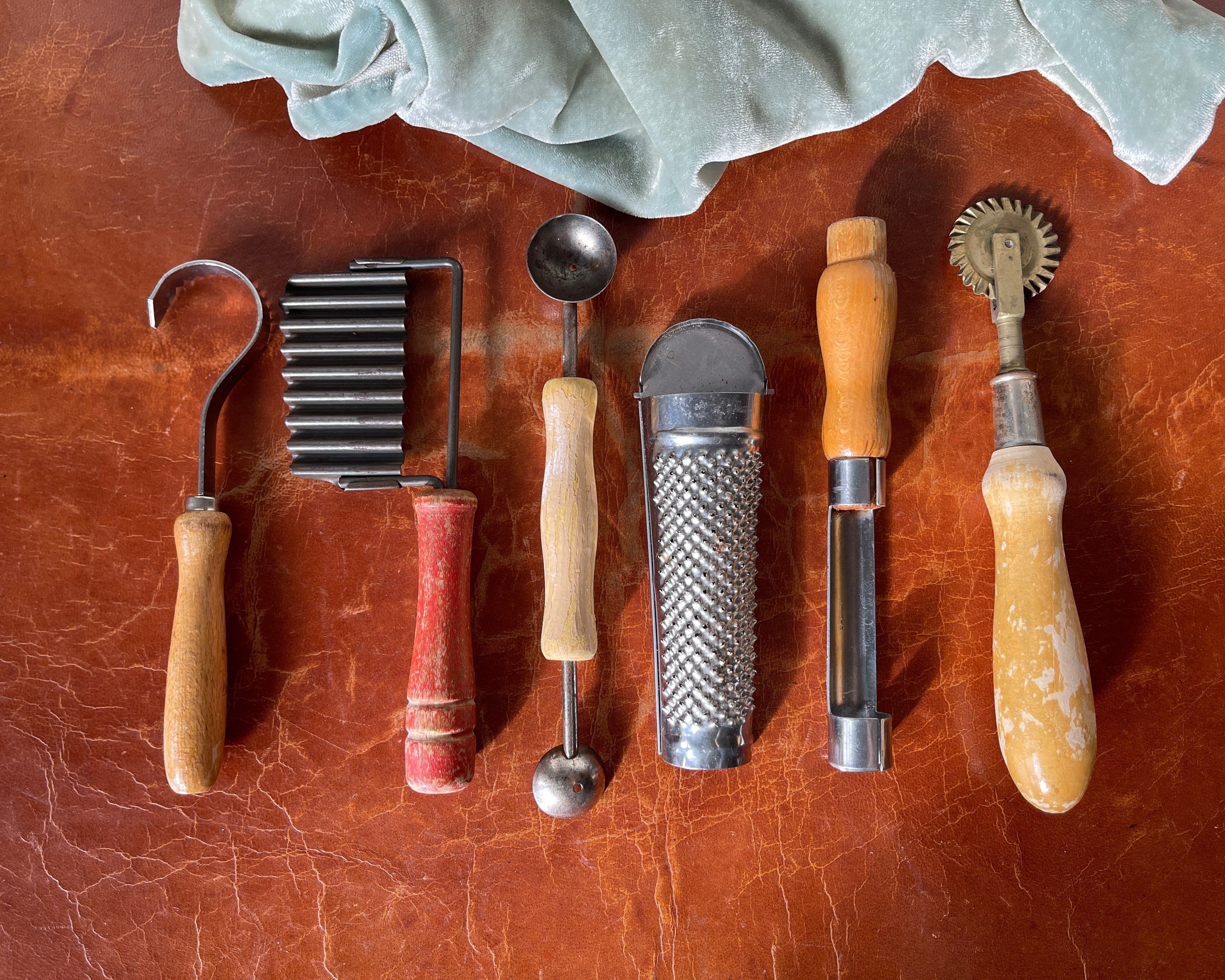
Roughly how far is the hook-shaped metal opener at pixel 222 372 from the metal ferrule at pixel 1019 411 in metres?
0.82

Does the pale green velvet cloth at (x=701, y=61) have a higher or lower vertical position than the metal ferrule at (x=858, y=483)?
higher

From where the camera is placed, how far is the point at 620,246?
98 cm

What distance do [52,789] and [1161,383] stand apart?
1.33m

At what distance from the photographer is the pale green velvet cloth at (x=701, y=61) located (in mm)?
875

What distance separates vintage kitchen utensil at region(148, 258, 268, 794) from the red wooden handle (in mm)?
208

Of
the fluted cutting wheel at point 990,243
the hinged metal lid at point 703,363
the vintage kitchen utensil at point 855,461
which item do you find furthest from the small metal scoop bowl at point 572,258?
the fluted cutting wheel at point 990,243

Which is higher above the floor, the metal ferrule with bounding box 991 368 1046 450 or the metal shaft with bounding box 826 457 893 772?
the metal ferrule with bounding box 991 368 1046 450

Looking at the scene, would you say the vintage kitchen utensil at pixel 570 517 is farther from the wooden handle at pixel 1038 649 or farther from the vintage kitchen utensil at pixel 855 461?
the wooden handle at pixel 1038 649

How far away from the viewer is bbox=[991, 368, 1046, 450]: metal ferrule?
860mm

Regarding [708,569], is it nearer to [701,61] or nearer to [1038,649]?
[1038,649]

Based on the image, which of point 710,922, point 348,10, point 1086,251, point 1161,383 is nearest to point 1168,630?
point 1161,383

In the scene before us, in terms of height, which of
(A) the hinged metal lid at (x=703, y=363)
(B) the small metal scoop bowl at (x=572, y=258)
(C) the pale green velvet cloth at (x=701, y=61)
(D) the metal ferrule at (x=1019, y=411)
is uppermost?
(C) the pale green velvet cloth at (x=701, y=61)

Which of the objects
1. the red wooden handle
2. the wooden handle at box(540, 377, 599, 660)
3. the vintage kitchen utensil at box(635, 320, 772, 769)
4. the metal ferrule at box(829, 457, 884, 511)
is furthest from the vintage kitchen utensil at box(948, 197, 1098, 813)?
the red wooden handle

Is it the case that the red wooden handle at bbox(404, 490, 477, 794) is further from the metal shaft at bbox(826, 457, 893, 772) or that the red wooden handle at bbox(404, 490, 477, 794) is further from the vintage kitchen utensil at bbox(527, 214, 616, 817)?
the metal shaft at bbox(826, 457, 893, 772)
